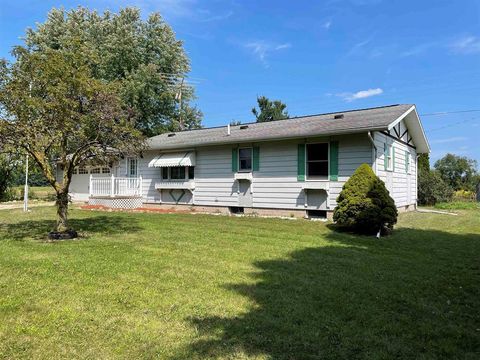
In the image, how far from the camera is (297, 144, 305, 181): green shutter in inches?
514

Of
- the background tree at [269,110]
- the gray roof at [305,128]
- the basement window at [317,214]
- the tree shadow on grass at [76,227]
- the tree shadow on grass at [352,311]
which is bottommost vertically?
the tree shadow on grass at [352,311]

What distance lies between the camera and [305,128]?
13.2 metres

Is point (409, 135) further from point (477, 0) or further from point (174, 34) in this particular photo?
point (174, 34)

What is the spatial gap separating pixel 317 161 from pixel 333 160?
0.63m

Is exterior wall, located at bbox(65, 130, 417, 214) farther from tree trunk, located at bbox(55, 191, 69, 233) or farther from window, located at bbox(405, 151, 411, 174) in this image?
tree trunk, located at bbox(55, 191, 69, 233)

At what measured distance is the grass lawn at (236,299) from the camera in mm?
3178

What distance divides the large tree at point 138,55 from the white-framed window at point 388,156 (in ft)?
60.4

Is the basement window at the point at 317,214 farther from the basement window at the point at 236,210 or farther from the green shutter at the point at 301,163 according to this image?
the basement window at the point at 236,210

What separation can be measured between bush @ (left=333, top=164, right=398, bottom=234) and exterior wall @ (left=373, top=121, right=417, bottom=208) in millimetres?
2001

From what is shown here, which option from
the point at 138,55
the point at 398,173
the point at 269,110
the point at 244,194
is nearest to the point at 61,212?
the point at 244,194

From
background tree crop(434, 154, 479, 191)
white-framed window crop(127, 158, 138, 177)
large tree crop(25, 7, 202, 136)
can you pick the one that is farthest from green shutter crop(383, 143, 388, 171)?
background tree crop(434, 154, 479, 191)

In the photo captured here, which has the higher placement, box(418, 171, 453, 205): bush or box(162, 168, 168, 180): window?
box(162, 168, 168, 180): window

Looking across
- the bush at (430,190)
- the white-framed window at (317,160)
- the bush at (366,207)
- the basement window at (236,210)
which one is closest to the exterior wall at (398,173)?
the white-framed window at (317,160)

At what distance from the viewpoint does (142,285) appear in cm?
479
